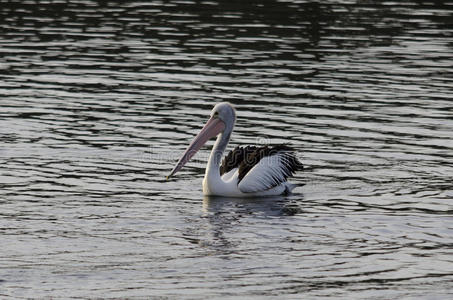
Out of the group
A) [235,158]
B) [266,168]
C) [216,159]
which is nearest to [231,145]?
[235,158]

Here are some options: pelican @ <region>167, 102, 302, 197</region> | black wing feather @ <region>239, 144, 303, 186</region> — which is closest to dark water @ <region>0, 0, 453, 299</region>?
pelican @ <region>167, 102, 302, 197</region>

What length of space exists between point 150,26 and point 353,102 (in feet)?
31.8

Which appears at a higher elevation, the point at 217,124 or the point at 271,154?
the point at 217,124

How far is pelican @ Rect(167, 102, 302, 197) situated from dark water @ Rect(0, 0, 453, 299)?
0.69ft

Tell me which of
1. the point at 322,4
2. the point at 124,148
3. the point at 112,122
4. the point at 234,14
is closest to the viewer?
the point at 124,148

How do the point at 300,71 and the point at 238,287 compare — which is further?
the point at 300,71

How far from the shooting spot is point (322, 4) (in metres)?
31.5

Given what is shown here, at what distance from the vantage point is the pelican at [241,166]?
13344mm

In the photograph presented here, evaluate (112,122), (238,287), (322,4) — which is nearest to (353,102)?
(112,122)

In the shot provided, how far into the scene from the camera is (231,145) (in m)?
16.2

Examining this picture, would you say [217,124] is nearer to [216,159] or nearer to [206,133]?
[206,133]

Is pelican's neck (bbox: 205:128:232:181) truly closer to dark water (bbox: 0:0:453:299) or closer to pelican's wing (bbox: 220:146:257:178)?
pelican's wing (bbox: 220:146:257:178)

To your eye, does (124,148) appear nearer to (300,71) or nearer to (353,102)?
(353,102)

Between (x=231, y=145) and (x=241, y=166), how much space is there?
2649mm
